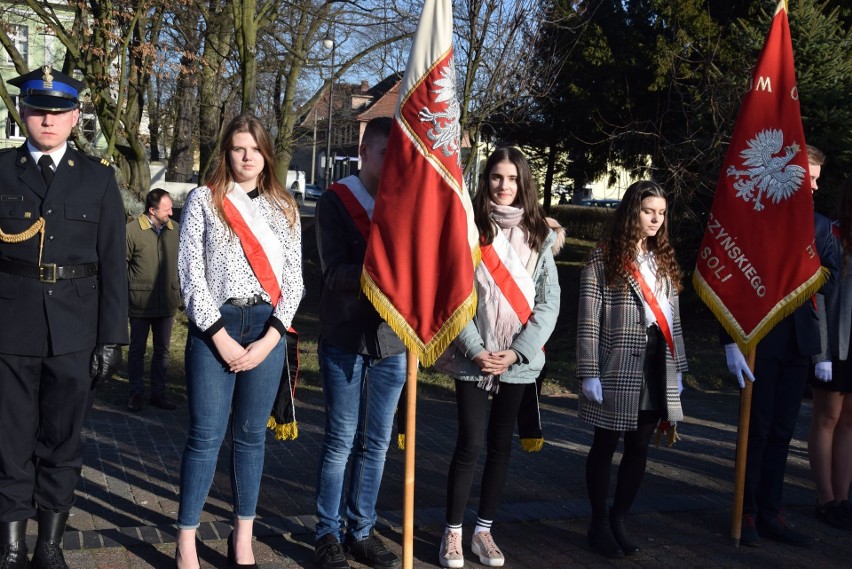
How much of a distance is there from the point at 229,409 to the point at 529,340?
1.52 meters

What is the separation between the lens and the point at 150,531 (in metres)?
4.81

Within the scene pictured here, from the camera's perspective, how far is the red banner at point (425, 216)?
13.9 feet

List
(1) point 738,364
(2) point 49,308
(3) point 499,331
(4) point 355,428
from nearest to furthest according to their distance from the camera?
(2) point 49,308
(4) point 355,428
(3) point 499,331
(1) point 738,364

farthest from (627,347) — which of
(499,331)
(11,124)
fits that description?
(11,124)

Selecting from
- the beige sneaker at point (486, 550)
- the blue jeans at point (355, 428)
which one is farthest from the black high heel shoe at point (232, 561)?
the beige sneaker at point (486, 550)

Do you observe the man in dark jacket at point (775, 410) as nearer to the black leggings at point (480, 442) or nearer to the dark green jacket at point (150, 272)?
the black leggings at point (480, 442)

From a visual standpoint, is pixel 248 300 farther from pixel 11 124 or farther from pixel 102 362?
pixel 11 124

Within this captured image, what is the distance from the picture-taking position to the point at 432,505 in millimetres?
5590

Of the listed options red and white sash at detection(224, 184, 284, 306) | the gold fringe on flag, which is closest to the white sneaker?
red and white sash at detection(224, 184, 284, 306)

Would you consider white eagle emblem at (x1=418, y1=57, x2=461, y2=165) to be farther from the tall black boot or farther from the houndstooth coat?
the tall black boot

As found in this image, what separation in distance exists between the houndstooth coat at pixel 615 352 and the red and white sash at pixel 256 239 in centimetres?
169

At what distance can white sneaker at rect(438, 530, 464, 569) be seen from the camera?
14.9ft

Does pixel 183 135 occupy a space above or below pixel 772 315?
above

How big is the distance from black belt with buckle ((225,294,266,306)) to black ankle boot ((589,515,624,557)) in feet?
7.30
